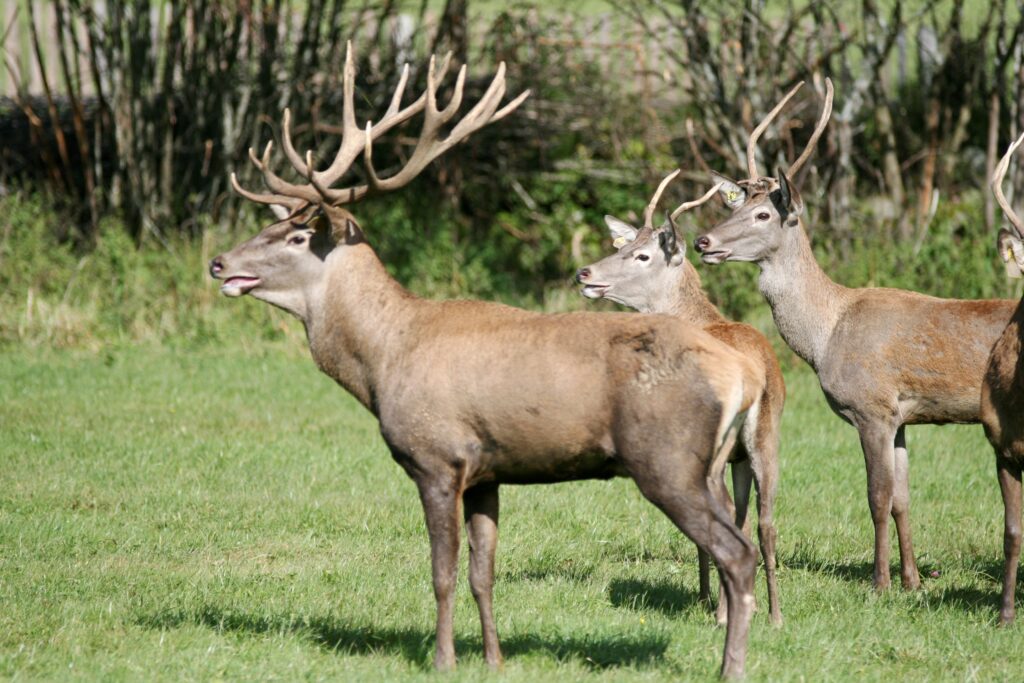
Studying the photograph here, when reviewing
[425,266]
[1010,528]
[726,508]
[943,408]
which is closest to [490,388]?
[726,508]

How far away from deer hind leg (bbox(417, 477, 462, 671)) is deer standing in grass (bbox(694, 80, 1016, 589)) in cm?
276

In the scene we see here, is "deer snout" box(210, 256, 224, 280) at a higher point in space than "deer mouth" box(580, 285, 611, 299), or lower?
higher

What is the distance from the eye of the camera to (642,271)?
8.19m

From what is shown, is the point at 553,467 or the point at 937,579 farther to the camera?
the point at 937,579

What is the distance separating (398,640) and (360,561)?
137 cm

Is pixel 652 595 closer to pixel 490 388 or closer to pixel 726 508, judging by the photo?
pixel 726 508

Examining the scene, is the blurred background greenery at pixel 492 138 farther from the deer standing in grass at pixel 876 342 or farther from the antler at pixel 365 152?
the antler at pixel 365 152

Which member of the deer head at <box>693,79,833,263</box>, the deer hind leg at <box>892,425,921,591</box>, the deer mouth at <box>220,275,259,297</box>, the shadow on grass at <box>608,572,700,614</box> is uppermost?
the deer mouth at <box>220,275,259,297</box>

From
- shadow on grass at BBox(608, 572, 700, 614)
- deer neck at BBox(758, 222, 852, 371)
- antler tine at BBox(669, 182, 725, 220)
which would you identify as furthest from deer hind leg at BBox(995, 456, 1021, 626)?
antler tine at BBox(669, 182, 725, 220)

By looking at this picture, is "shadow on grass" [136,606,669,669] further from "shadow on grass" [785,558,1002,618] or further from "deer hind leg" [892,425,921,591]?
"deer hind leg" [892,425,921,591]

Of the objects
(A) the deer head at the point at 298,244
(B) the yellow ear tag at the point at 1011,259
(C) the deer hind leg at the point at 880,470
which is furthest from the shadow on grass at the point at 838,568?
(A) the deer head at the point at 298,244

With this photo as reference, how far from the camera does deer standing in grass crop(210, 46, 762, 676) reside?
5.36 meters

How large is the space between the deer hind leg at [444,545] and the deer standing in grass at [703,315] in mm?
1278

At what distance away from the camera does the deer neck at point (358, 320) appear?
19.8 ft
